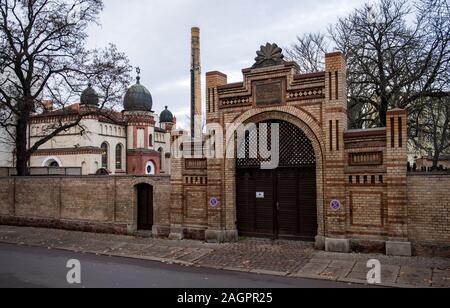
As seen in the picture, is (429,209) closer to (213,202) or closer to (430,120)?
(213,202)

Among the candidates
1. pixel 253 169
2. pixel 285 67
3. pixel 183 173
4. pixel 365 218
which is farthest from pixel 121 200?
pixel 365 218

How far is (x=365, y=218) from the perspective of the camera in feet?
35.8

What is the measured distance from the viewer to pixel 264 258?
35.0 feet

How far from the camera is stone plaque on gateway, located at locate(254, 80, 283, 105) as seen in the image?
40.7ft

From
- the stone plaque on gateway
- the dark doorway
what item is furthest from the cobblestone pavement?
the stone plaque on gateway

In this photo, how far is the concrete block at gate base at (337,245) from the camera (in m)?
11.0

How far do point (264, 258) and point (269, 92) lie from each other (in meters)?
5.44

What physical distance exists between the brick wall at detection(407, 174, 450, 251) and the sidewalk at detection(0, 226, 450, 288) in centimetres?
64

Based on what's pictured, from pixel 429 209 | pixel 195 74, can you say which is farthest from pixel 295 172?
pixel 195 74

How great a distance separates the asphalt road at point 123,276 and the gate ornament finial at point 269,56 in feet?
22.9

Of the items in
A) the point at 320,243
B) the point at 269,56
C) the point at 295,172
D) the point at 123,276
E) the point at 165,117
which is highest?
the point at 165,117

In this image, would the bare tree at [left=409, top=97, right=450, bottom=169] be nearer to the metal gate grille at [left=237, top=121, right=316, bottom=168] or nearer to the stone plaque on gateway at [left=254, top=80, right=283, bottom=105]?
the metal gate grille at [left=237, top=121, right=316, bottom=168]

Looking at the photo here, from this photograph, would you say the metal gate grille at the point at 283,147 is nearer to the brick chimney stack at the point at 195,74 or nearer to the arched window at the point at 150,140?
the brick chimney stack at the point at 195,74
